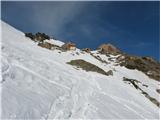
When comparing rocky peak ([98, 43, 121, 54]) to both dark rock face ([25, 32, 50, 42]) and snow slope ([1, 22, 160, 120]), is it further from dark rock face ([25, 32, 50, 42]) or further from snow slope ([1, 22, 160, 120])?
snow slope ([1, 22, 160, 120])

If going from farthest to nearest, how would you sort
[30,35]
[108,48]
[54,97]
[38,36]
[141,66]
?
[108,48] < [38,36] < [30,35] < [141,66] < [54,97]

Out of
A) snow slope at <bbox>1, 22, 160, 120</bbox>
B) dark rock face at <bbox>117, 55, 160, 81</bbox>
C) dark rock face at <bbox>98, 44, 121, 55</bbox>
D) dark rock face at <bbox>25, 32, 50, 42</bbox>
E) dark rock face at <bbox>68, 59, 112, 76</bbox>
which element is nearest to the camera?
snow slope at <bbox>1, 22, 160, 120</bbox>

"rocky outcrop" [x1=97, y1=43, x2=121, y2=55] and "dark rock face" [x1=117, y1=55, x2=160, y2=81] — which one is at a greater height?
"rocky outcrop" [x1=97, y1=43, x2=121, y2=55]

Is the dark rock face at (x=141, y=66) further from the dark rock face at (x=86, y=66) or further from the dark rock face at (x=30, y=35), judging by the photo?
the dark rock face at (x=30, y=35)

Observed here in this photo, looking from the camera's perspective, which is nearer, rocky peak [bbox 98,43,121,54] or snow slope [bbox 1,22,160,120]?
snow slope [bbox 1,22,160,120]

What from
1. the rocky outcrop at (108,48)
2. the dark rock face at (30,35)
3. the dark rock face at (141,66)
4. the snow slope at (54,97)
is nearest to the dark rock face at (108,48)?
the rocky outcrop at (108,48)

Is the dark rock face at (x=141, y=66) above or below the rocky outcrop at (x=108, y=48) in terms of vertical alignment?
below

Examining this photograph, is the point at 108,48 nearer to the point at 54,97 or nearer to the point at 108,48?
the point at 108,48

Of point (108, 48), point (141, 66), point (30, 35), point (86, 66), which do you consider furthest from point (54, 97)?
point (108, 48)

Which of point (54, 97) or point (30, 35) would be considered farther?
point (30, 35)

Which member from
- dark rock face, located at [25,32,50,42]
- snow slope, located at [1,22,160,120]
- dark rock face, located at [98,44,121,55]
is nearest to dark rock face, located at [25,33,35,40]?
dark rock face, located at [25,32,50,42]

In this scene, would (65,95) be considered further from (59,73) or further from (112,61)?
(112,61)

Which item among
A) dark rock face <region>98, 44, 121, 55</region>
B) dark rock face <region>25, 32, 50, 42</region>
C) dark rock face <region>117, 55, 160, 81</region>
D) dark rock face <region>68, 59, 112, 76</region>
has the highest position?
dark rock face <region>25, 32, 50, 42</region>

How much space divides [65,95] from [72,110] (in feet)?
8.06
